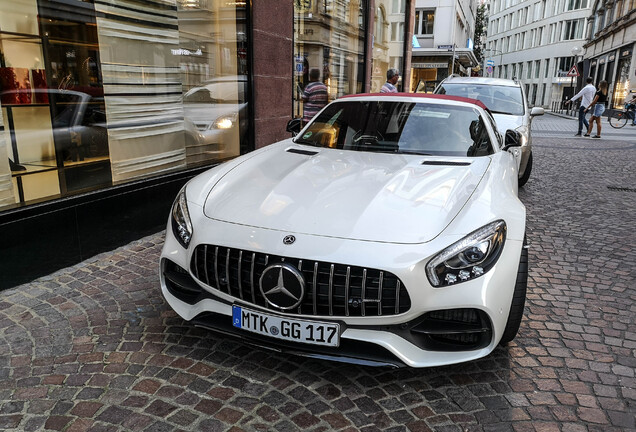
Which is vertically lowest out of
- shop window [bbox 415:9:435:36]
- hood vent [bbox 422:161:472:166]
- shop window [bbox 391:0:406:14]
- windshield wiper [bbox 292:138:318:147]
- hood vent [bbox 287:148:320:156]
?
hood vent [bbox 422:161:472:166]

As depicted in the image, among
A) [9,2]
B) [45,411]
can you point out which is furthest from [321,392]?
[9,2]

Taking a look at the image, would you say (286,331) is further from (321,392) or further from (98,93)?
(98,93)

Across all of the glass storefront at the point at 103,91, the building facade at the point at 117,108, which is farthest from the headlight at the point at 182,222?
the glass storefront at the point at 103,91

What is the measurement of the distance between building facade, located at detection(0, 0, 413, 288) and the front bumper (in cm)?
239

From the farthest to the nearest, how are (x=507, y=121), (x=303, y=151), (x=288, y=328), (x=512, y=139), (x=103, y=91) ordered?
(x=507, y=121), (x=103, y=91), (x=512, y=139), (x=303, y=151), (x=288, y=328)

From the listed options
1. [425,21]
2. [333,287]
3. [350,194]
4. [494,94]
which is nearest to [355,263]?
[333,287]

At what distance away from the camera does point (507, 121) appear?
7629 mm

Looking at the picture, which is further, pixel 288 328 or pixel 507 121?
pixel 507 121

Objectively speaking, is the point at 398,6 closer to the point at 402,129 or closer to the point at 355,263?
the point at 402,129

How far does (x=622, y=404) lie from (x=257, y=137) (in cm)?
577

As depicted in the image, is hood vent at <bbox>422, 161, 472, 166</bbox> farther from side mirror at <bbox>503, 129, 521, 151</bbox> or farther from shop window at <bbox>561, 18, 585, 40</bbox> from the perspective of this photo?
shop window at <bbox>561, 18, 585, 40</bbox>

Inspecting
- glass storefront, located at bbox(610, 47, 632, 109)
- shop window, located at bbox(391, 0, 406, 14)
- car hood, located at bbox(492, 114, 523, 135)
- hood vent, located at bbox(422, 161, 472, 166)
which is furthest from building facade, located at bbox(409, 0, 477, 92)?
hood vent, located at bbox(422, 161, 472, 166)

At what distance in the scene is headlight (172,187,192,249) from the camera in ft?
9.37

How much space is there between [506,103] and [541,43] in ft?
221
